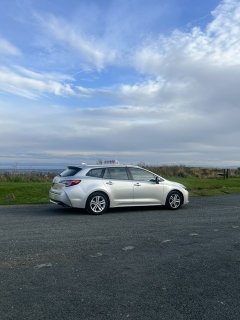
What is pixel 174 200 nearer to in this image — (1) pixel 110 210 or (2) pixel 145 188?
(2) pixel 145 188

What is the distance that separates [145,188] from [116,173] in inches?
43.7

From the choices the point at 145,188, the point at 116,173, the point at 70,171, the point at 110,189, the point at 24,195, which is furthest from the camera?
the point at 24,195

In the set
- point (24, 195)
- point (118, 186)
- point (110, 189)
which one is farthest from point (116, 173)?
point (24, 195)

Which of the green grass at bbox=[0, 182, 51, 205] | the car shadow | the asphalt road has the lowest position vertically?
the asphalt road

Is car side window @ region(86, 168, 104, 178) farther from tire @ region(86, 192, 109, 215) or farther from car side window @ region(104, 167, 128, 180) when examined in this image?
tire @ region(86, 192, 109, 215)

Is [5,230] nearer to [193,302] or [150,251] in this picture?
[150,251]

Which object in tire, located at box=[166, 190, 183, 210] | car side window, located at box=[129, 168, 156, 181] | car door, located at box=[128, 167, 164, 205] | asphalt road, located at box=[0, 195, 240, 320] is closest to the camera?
asphalt road, located at box=[0, 195, 240, 320]

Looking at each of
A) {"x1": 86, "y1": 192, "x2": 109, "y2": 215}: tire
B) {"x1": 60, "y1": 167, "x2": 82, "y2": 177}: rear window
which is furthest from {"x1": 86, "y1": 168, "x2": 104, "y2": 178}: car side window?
{"x1": 86, "y1": 192, "x2": 109, "y2": 215}: tire

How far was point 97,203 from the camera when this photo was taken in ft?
44.3

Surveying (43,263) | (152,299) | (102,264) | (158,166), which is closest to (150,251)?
(102,264)

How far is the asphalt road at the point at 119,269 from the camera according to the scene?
16.2 ft

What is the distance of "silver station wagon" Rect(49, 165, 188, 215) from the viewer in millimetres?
13383

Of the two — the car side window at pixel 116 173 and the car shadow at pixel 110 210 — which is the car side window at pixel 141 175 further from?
the car shadow at pixel 110 210

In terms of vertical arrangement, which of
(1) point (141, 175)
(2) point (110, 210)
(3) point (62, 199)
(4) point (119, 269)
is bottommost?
(4) point (119, 269)
